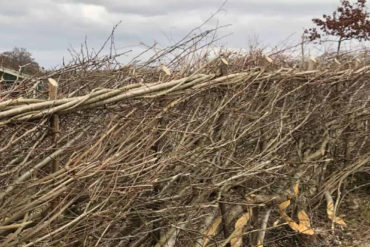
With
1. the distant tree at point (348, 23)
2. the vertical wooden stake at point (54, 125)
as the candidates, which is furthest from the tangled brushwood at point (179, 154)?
the distant tree at point (348, 23)

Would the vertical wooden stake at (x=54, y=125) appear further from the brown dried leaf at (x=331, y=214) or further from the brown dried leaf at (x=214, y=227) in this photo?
the brown dried leaf at (x=331, y=214)

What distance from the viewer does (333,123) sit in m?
6.52

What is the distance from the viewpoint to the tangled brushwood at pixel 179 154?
2.79 metres

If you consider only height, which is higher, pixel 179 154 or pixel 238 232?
pixel 179 154

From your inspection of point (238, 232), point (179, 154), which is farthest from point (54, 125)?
point (238, 232)

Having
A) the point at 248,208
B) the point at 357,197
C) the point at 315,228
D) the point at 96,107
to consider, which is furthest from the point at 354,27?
the point at 96,107

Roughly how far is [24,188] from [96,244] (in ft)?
2.16

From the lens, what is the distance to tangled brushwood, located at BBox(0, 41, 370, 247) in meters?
2.79

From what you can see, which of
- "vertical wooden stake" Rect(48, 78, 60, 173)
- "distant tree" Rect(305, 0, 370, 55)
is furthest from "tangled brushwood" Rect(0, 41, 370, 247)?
"distant tree" Rect(305, 0, 370, 55)

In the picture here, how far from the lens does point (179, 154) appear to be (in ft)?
12.8

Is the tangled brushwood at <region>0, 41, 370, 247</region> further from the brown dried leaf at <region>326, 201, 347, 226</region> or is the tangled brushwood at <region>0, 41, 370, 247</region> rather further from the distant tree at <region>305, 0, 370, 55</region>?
the distant tree at <region>305, 0, 370, 55</region>

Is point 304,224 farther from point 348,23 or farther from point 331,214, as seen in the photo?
point 348,23

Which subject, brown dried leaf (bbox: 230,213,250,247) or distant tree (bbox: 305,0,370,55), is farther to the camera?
distant tree (bbox: 305,0,370,55)

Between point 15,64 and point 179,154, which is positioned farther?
point 15,64
